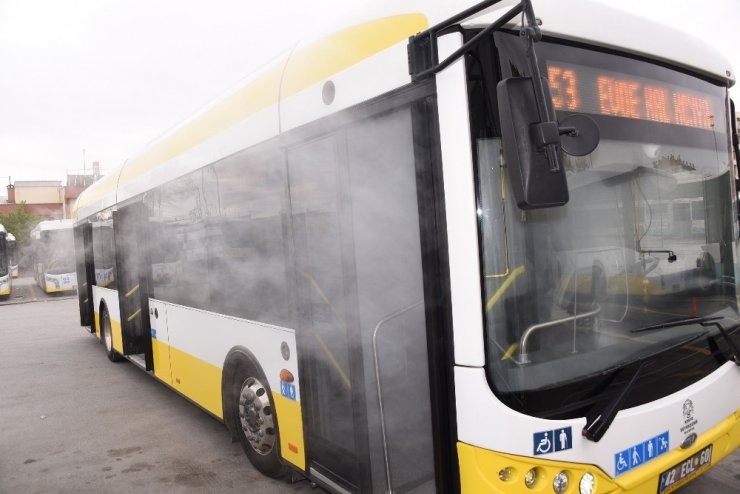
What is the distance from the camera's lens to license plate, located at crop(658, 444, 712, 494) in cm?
242

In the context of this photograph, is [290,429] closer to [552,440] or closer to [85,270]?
[552,440]

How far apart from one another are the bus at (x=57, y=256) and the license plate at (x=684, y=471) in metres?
21.1

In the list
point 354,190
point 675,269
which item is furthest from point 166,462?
point 675,269

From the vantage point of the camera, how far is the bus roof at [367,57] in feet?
7.42

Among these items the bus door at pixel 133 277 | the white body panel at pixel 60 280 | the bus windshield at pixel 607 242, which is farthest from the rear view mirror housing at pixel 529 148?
the white body panel at pixel 60 280

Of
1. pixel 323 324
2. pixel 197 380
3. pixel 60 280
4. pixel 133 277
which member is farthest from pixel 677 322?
pixel 60 280

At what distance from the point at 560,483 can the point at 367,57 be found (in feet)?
6.62

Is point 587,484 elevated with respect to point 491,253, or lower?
lower

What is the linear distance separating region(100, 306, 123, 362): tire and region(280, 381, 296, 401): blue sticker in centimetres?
571

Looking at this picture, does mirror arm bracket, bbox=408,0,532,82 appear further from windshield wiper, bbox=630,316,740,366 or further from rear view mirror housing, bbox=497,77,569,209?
windshield wiper, bbox=630,316,740,366

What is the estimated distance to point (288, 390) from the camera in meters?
3.34

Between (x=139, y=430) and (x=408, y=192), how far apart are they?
4.07 metres

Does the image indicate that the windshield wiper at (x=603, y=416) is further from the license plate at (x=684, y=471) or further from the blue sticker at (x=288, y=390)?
the blue sticker at (x=288, y=390)

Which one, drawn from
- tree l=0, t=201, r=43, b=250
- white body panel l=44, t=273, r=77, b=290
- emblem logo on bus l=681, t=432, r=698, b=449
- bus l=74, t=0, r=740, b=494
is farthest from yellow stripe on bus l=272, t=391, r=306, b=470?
tree l=0, t=201, r=43, b=250
